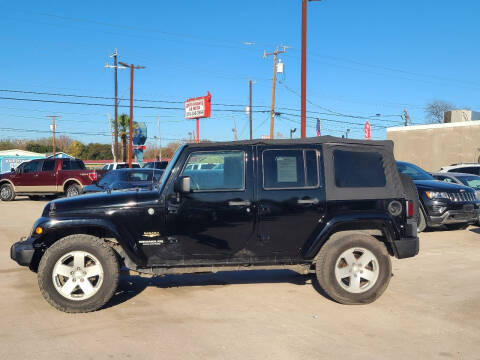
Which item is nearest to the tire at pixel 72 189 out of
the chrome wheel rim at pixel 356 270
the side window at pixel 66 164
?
the side window at pixel 66 164

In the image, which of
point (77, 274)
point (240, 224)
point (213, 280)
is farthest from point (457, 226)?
point (77, 274)

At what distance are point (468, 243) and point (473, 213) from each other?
1.37 m

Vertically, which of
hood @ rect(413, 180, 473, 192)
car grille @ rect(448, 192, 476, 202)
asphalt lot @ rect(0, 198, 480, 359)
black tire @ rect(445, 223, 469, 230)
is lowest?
asphalt lot @ rect(0, 198, 480, 359)

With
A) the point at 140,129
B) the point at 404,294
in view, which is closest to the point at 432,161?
the point at 404,294

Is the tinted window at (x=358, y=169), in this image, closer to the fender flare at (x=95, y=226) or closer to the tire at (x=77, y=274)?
the fender flare at (x=95, y=226)

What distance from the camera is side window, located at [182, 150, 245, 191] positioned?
5.21 m

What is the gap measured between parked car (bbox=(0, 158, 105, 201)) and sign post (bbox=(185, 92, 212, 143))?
2072 cm

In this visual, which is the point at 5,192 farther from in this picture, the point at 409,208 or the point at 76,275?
the point at 409,208

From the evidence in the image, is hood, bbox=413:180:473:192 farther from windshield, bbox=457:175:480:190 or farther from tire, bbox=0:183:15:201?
tire, bbox=0:183:15:201

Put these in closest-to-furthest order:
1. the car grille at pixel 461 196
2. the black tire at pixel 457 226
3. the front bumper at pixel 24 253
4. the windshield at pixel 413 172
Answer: the front bumper at pixel 24 253 < the car grille at pixel 461 196 < the black tire at pixel 457 226 < the windshield at pixel 413 172

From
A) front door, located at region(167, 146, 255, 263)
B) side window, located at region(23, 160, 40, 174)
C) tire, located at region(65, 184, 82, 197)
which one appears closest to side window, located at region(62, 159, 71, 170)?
tire, located at region(65, 184, 82, 197)

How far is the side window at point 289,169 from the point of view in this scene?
527 cm

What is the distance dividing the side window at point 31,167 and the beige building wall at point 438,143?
931 inches

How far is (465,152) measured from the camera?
28.6 m
